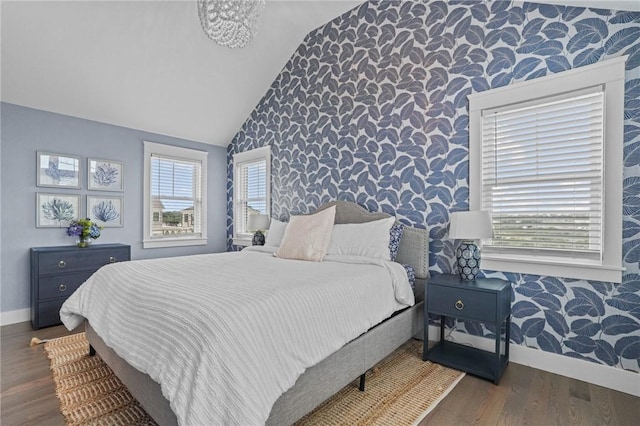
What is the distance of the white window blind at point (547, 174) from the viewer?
7.17 feet

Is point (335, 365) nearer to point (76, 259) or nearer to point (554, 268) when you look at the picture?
point (554, 268)

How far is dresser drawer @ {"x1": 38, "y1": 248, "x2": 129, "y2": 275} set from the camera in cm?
324

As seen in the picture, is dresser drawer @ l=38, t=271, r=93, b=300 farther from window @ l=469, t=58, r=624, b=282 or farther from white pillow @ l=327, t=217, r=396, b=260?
window @ l=469, t=58, r=624, b=282

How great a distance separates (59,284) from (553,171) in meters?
4.67

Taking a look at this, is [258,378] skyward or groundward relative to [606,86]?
groundward

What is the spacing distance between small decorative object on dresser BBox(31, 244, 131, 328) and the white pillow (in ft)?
8.88

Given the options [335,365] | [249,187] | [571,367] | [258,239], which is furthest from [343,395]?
[249,187]

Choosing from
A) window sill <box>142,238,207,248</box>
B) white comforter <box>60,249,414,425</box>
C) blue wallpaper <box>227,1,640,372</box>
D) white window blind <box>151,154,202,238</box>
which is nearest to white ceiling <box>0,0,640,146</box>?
blue wallpaper <box>227,1,640,372</box>

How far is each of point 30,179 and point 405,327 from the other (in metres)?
4.09

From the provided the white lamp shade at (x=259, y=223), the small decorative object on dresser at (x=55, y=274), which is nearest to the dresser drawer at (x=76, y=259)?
the small decorative object on dresser at (x=55, y=274)

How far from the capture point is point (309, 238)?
9.53ft

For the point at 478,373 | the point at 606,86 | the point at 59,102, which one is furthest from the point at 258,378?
the point at 59,102

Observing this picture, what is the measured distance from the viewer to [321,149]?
3824 mm

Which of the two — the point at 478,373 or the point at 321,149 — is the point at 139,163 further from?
the point at 478,373
